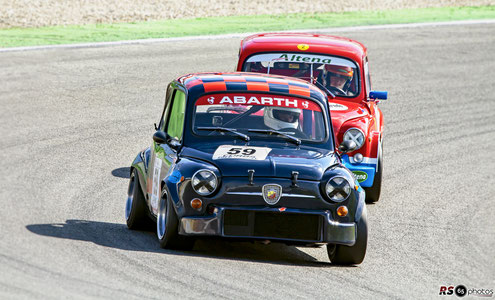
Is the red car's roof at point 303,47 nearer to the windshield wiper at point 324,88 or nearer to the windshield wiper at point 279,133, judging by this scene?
the windshield wiper at point 324,88

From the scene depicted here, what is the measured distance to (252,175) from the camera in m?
8.15

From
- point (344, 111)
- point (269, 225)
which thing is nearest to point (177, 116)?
point (269, 225)

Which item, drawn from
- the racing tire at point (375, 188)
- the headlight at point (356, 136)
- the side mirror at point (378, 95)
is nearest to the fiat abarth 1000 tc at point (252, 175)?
the headlight at point (356, 136)

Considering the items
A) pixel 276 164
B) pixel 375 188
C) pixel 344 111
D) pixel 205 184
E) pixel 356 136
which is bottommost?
pixel 375 188

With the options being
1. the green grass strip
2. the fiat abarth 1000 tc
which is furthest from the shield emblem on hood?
the green grass strip

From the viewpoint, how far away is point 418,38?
2528cm

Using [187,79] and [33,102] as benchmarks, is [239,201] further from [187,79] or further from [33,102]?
[33,102]

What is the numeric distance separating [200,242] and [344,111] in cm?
371

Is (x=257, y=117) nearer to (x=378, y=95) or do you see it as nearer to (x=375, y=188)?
(x=375, y=188)

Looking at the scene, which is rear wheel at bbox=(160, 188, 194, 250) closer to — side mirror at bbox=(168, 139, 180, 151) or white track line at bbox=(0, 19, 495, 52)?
side mirror at bbox=(168, 139, 180, 151)

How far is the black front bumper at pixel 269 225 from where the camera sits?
8102 millimetres

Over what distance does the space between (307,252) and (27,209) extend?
2.78 metres

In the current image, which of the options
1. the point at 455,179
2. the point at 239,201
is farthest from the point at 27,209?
the point at 455,179

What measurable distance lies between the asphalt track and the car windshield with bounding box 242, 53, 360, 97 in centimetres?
138
